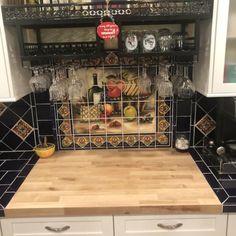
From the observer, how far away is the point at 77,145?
187 cm

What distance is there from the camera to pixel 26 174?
61.5 inches

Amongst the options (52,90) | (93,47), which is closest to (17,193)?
(52,90)

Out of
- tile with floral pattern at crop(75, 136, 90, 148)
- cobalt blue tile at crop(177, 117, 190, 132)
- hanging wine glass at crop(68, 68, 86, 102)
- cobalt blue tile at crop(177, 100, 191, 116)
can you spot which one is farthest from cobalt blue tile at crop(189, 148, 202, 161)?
hanging wine glass at crop(68, 68, 86, 102)

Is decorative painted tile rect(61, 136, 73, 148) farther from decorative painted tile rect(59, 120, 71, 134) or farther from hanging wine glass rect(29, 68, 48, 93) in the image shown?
hanging wine glass rect(29, 68, 48, 93)

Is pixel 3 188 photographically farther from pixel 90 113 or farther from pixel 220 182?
pixel 220 182

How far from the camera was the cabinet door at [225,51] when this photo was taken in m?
1.31

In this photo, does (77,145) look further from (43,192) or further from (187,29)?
(187,29)

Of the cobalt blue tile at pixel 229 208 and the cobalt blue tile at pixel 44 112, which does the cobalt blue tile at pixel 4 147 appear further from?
the cobalt blue tile at pixel 229 208

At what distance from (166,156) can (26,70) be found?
1.02m

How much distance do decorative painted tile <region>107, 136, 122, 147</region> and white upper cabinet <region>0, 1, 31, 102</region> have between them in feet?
2.15

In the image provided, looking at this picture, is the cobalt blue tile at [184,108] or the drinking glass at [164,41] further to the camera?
the cobalt blue tile at [184,108]

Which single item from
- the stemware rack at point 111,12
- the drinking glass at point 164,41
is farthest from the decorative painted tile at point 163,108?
the stemware rack at point 111,12

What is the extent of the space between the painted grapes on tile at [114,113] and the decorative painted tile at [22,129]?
0.68 feet

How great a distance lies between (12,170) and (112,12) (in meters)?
1.07
